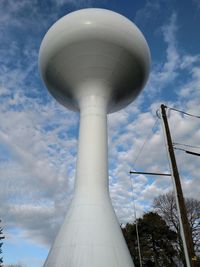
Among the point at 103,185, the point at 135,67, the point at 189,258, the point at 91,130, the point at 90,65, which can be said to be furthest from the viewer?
the point at 135,67

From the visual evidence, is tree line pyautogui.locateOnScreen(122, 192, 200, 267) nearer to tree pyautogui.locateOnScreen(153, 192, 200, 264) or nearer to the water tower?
tree pyautogui.locateOnScreen(153, 192, 200, 264)

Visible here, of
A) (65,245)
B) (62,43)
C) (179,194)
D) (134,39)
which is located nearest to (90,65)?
(62,43)

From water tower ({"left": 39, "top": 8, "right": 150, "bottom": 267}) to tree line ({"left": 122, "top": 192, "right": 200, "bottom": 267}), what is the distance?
14.8 m

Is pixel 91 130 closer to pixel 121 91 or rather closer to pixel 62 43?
pixel 121 91

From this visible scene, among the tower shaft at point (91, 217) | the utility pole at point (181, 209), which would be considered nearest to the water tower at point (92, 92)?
the tower shaft at point (91, 217)

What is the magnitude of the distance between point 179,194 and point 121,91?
5.50m

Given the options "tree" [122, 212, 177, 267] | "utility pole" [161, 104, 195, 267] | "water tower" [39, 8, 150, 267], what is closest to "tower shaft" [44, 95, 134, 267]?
"water tower" [39, 8, 150, 267]

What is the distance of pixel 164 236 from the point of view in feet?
75.1

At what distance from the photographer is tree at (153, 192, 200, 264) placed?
2255 centimetres

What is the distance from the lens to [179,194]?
7.37 meters

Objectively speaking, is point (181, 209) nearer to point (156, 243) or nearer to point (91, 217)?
point (91, 217)

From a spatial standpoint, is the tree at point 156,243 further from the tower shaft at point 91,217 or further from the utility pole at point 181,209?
the utility pole at point 181,209

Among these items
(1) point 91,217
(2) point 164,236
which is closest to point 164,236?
(2) point 164,236

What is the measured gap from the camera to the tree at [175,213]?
22547mm
